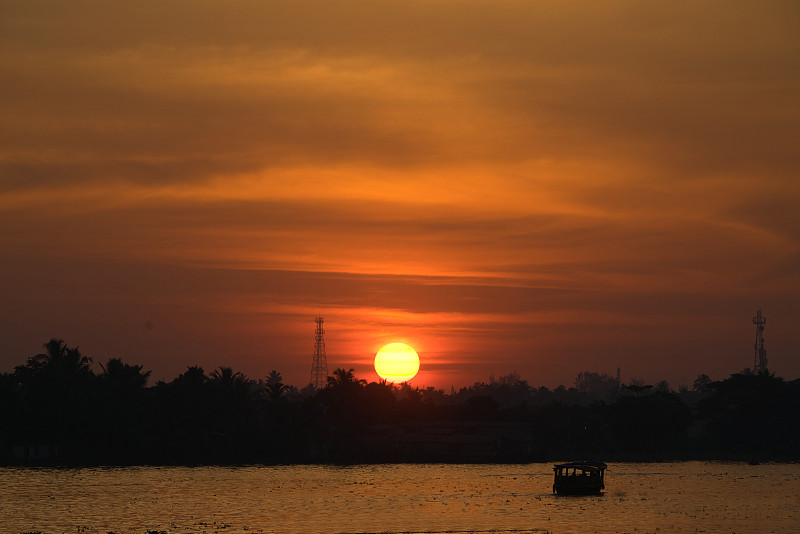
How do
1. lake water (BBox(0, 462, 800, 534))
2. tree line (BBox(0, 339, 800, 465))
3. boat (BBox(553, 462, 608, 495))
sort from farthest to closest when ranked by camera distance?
1. tree line (BBox(0, 339, 800, 465))
2. boat (BBox(553, 462, 608, 495))
3. lake water (BBox(0, 462, 800, 534))

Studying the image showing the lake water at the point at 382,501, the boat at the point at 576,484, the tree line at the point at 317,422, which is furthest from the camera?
the tree line at the point at 317,422

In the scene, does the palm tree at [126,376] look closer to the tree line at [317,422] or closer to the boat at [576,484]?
the tree line at [317,422]

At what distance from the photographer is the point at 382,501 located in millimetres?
91125

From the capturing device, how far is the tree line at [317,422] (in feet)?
470

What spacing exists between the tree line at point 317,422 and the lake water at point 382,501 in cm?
1152

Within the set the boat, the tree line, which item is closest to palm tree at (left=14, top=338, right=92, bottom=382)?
the tree line

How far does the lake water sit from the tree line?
1152 cm

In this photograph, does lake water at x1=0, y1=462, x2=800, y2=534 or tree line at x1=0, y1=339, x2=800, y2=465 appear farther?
tree line at x1=0, y1=339, x2=800, y2=465

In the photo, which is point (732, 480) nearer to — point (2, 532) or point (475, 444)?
point (475, 444)

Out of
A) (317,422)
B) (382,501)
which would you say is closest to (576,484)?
(382,501)

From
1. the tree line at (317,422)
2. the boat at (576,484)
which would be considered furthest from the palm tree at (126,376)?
the boat at (576,484)

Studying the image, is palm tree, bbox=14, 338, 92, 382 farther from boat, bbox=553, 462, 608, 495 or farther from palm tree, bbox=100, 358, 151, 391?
boat, bbox=553, 462, 608, 495

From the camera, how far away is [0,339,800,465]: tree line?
143 metres

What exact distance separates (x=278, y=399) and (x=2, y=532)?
321 feet
